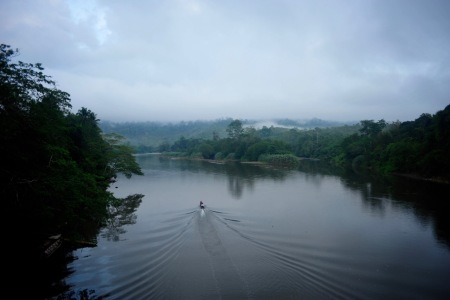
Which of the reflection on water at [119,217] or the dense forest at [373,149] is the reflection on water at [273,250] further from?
the dense forest at [373,149]

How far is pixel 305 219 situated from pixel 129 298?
15.7 m

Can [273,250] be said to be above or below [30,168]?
below

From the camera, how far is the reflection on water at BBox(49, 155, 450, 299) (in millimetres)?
12672

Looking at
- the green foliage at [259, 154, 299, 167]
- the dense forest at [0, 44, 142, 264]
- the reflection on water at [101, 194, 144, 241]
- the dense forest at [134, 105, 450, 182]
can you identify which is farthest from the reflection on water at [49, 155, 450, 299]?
the green foliage at [259, 154, 299, 167]

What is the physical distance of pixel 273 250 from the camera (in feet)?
55.4

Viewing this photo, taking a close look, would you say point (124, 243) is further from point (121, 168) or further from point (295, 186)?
point (295, 186)

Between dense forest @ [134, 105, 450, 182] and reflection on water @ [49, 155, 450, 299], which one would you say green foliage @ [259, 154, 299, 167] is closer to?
dense forest @ [134, 105, 450, 182]

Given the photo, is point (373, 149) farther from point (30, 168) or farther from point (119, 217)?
point (30, 168)

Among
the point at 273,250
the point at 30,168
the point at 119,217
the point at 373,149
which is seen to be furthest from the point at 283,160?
the point at 30,168

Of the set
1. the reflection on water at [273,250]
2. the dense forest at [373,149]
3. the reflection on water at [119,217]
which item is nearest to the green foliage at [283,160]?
the dense forest at [373,149]

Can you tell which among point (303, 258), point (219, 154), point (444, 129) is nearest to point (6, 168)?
point (303, 258)

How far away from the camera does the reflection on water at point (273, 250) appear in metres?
12.7

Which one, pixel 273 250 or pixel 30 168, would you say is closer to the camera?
pixel 30 168

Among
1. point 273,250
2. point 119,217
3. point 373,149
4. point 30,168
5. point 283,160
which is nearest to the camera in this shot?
point 30,168
